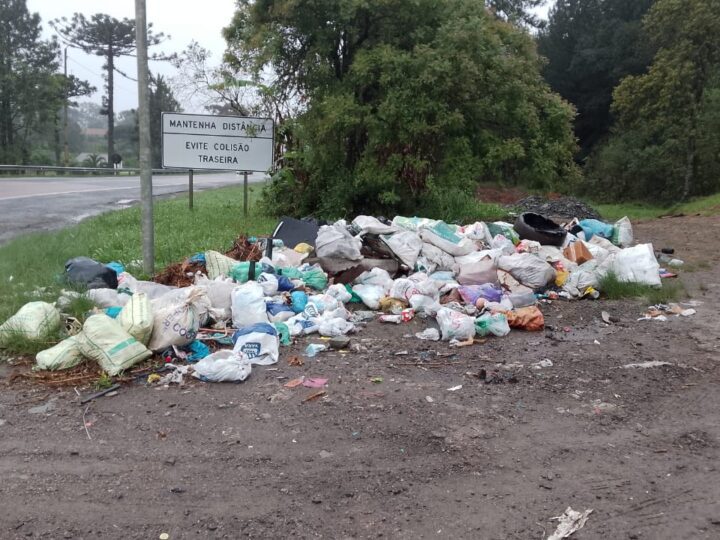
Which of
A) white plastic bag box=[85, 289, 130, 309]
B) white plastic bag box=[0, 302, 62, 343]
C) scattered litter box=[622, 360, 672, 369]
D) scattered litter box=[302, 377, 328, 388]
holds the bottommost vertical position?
scattered litter box=[302, 377, 328, 388]

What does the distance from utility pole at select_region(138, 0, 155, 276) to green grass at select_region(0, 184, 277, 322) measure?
39 cm

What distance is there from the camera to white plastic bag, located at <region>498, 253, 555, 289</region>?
7.32 m

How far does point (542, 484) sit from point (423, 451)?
25.6 inches

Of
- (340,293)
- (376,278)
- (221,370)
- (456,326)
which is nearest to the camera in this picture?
(221,370)

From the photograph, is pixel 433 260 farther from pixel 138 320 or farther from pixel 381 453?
pixel 381 453

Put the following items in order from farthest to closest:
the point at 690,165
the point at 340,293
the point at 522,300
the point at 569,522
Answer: the point at 690,165 → the point at 522,300 → the point at 340,293 → the point at 569,522

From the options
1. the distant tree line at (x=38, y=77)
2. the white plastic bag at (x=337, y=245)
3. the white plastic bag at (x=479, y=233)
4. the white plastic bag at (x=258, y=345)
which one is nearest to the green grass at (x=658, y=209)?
the white plastic bag at (x=479, y=233)

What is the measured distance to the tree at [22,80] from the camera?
4228 centimetres

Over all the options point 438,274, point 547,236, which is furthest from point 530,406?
point 547,236

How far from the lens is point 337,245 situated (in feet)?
24.0

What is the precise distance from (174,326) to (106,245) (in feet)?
13.4

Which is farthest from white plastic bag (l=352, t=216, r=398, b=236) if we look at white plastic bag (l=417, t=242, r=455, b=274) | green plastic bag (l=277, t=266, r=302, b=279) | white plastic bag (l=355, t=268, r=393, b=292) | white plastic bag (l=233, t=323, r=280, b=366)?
white plastic bag (l=233, t=323, r=280, b=366)

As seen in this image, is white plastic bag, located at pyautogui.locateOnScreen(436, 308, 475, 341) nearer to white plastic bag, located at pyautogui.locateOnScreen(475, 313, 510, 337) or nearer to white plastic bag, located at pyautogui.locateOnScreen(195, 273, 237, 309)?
white plastic bag, located at pyautogui.locateOnScreen(475, 313, 510, 337)

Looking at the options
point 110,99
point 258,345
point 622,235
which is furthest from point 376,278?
point 110,99
